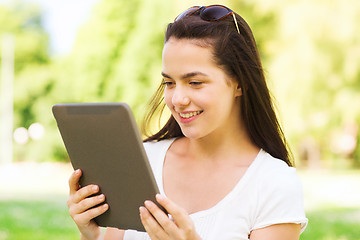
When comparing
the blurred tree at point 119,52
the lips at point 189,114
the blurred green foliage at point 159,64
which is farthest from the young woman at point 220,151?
the blurred tree at point 119,52

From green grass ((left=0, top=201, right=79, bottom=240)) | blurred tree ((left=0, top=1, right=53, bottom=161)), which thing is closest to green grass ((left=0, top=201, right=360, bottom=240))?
green grass ((left=0, top=201, right=79, bottom=240))

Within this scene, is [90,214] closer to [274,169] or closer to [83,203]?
[83,203]

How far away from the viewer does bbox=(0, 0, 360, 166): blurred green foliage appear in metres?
16.1

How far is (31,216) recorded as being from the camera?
953cm

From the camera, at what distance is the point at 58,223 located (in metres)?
8.95

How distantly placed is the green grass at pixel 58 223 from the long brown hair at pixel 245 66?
567cm

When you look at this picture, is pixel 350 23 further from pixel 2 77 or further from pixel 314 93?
pixel 2 77

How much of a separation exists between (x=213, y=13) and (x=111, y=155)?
0.62 metres

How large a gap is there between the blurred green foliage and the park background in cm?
4

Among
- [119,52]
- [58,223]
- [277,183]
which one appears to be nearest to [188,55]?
[277,183]

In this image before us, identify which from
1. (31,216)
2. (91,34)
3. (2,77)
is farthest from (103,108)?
(2,77)

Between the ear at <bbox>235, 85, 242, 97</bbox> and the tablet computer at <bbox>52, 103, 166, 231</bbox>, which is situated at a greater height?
the ear at <bbox>235, 85, 242, 97</bbox>

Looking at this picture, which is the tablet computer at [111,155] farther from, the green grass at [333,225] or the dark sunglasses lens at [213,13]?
the green grass at [333,225]

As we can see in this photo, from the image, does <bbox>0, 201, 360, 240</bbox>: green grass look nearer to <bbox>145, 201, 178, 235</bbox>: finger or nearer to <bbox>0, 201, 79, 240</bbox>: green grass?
<bbox>0, 201, 79, 240</bbox>: green grass
